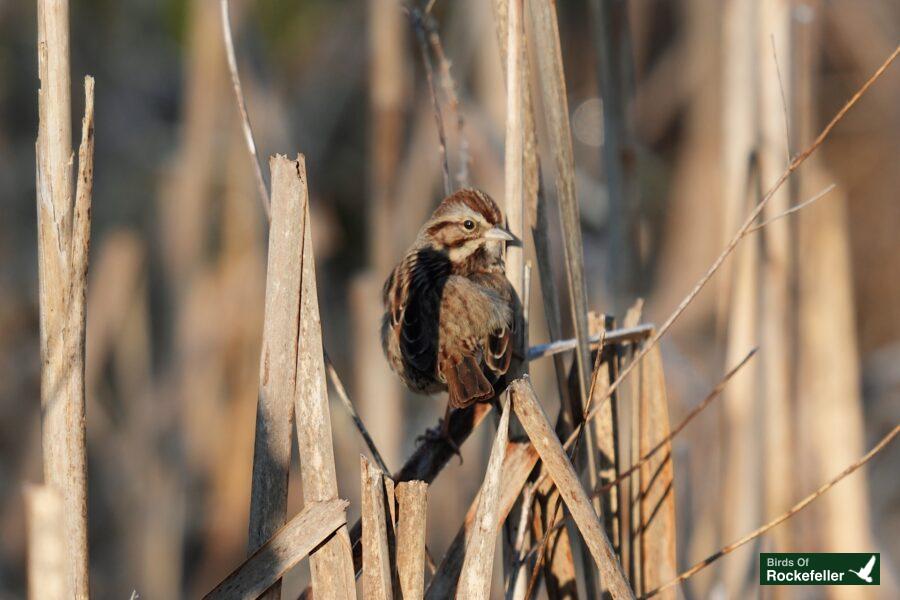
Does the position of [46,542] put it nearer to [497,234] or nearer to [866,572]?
[497,234]

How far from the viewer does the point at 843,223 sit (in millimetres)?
3795

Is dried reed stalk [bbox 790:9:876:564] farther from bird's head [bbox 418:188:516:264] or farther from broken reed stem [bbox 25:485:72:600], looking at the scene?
broken reed stem [bbox 25:485:72:600]

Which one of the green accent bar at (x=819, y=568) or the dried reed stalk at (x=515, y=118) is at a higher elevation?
the dried reed stalk at (x=515, y=118)

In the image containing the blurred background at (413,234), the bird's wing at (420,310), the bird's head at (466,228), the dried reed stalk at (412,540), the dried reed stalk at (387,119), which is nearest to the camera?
the dried reed stalk at (412,540)

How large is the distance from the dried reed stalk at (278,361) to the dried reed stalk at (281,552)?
41 mm

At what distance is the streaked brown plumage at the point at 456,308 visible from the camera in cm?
254

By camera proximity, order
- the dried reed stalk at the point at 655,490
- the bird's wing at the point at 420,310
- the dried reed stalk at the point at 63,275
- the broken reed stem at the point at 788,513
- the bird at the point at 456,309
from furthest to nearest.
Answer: the bird's wing at the point at 420,310
the bird at the point at 456,309
the dried reed stalk at the point at 655,490
the broken reed stem at the point at 788,513
the dried reed stalk at the point at 63,275

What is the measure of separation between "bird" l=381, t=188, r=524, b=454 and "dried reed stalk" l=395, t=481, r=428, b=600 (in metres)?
0.60

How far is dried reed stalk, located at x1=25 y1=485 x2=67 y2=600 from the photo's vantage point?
4.90 ft

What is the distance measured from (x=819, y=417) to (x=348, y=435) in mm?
1942

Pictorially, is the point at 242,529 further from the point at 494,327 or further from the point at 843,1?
the point at 843,1

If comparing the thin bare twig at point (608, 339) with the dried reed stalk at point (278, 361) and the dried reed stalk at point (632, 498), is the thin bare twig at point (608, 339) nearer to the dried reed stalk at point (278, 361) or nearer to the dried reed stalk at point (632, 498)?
the dried reed stalk at point (632, 498)

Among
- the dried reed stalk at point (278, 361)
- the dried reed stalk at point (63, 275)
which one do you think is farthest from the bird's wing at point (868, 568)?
the dried reed stalk at point (63, 275)

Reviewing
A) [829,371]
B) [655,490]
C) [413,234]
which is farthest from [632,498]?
[413,234]
